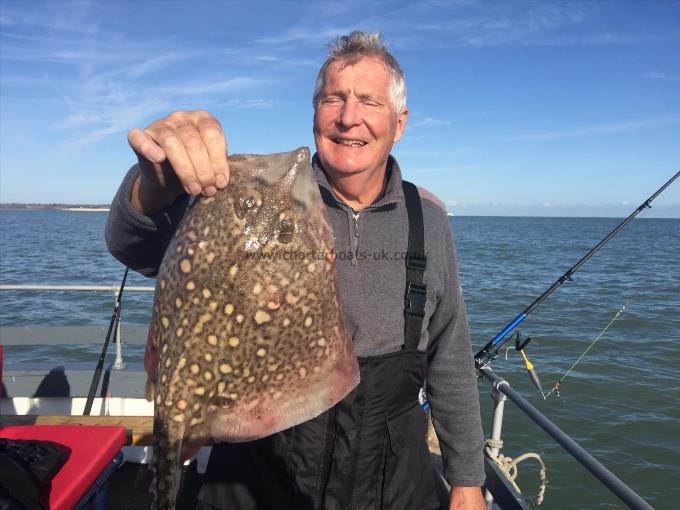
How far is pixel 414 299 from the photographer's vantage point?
8.04ft

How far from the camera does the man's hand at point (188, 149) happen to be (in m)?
1.68

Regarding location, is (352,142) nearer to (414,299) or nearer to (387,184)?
(387,184)

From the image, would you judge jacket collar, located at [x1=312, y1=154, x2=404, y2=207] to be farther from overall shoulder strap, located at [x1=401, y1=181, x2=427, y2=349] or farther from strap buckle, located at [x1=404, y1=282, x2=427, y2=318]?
strap buckle, located at [x1=404, y1=282, x2=427, y2=318]

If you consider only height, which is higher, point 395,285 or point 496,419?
point 395,285

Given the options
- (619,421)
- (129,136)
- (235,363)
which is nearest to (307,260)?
(235,363)

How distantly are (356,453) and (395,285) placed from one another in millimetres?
842

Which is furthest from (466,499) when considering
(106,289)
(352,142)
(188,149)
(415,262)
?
(106,289)

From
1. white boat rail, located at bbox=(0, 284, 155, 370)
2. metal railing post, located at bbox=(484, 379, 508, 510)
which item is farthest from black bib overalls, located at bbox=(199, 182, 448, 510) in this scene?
white boat rail, located at bbox=(0, 284, 155, 370)

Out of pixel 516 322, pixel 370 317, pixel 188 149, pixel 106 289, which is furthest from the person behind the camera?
pixel 106 289

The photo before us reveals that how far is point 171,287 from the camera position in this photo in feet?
5.76

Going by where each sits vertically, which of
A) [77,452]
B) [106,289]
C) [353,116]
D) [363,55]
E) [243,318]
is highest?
[363,55]

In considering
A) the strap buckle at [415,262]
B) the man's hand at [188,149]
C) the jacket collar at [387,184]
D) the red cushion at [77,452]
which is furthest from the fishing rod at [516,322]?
the man's hand at [188,149]

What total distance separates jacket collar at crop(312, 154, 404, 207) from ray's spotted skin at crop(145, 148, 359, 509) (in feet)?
2.15

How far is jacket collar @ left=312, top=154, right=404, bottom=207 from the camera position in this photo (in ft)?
8.25
